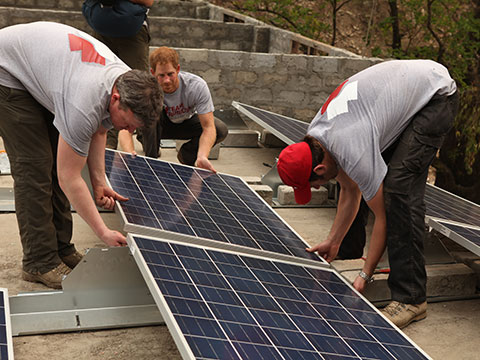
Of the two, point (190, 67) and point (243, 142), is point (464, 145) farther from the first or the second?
point (190, 67)

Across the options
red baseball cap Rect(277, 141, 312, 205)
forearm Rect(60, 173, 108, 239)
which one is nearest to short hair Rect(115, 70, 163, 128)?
forearm Rect(60, 173, 108, 239)

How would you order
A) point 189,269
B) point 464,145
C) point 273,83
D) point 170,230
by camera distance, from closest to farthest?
point 189,269, point 170,230, point 464,145, point 273,83

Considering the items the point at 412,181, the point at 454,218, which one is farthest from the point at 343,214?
the point at 454,218

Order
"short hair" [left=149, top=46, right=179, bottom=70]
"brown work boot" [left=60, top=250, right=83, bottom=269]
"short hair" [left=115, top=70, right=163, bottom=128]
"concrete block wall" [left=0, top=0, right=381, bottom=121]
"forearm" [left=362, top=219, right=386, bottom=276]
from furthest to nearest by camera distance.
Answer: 1. "concrete block wall" [left=0, top=0, right=381, bottom=121]
2. "short hair" [left=149, top=46, right=179, bottom=70]
3. "brown work boot" [left=60, top=250, right=83, bottom=269]
4. "forearm" [left=362, top=219, right=386, bottom=276]
5. "short hair" [left=115, top=70, right=163, bottom=128]

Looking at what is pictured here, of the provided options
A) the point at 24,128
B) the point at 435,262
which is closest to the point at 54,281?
the point at 24,128

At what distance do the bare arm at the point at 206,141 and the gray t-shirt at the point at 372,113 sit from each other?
6.19ft

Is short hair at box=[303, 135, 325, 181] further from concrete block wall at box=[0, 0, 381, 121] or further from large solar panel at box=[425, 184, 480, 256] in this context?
concrete block wall at box=[0, 0, 381, 121]

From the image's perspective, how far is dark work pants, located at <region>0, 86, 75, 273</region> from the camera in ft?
13.9

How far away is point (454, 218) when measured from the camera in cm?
543

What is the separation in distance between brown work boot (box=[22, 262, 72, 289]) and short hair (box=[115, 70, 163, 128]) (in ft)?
6.15

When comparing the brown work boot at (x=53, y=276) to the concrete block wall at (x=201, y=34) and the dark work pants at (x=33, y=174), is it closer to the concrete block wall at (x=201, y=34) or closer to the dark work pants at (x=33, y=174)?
the dark work pants at (x=33, y=174)

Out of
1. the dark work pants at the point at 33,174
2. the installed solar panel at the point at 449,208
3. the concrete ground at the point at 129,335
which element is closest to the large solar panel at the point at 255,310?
the concrete ground at the point at 129,335

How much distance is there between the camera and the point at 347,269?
5.16 meters

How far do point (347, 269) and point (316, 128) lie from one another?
160 centimetres
